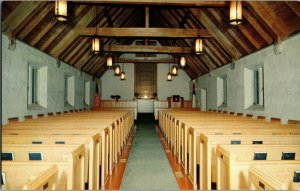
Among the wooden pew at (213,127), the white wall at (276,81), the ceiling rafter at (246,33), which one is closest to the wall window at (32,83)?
the wooden pew at (213,127)

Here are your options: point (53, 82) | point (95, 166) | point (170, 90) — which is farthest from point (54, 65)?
point (170, 90)

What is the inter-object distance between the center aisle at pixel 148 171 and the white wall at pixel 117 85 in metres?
12.2

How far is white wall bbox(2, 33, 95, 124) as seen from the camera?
6.24m

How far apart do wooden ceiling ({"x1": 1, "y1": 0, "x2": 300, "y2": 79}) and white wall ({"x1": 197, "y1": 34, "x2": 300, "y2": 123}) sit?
293 millimetres

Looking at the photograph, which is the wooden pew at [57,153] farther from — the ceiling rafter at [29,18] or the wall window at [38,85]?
the wall window at [38,85]

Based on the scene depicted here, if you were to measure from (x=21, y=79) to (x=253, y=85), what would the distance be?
7.13 meters

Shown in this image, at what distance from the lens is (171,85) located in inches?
793

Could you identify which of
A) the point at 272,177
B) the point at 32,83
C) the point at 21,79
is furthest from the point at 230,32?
the point at 272,177

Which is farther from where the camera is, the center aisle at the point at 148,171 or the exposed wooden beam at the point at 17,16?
the exposed wooden beam at the point at 17,16

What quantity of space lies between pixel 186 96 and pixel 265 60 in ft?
40.7

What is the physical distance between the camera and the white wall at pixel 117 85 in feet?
64.8

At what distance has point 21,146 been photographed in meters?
3.08

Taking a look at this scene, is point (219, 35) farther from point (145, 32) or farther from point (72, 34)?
point (72, 34)

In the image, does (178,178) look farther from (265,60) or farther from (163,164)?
(265,60)
